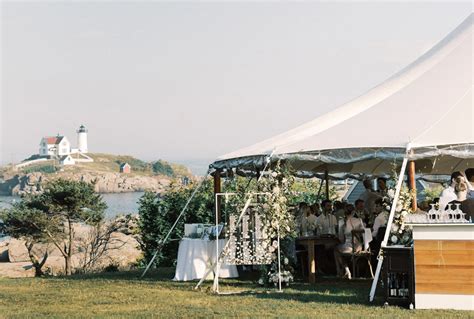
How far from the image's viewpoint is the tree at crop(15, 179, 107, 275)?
66.3 feet

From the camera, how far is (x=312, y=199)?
2183cm

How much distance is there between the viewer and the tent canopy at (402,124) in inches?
Result: 480

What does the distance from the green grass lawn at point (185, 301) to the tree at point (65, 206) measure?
5.10 m

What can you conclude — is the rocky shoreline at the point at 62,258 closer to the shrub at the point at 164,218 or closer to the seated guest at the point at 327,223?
the shrub at the point at 164,218

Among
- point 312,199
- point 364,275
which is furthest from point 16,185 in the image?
point 364,275

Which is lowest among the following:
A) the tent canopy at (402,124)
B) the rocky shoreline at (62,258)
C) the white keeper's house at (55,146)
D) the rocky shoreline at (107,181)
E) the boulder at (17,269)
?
the boulder at (17,269)

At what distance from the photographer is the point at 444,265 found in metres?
10.4

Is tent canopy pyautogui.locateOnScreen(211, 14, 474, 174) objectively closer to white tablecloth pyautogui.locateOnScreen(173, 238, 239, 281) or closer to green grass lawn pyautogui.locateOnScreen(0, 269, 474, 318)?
white tablecloth pyautogui.locateOnScreen(173, 238, 239, 281)

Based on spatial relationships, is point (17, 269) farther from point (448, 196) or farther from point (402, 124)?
point (448, 196)

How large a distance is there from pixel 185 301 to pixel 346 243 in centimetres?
356

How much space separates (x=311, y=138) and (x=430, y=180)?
8.31m

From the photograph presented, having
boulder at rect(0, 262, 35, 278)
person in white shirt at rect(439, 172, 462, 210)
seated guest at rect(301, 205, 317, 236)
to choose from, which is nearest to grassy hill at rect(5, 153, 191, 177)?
boulder at rect(0, 262, 35, 278)

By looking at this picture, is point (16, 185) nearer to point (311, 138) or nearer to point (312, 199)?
point (312, 199)

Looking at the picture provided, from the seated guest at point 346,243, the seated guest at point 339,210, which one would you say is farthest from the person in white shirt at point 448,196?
the seated guest at point 339,210
